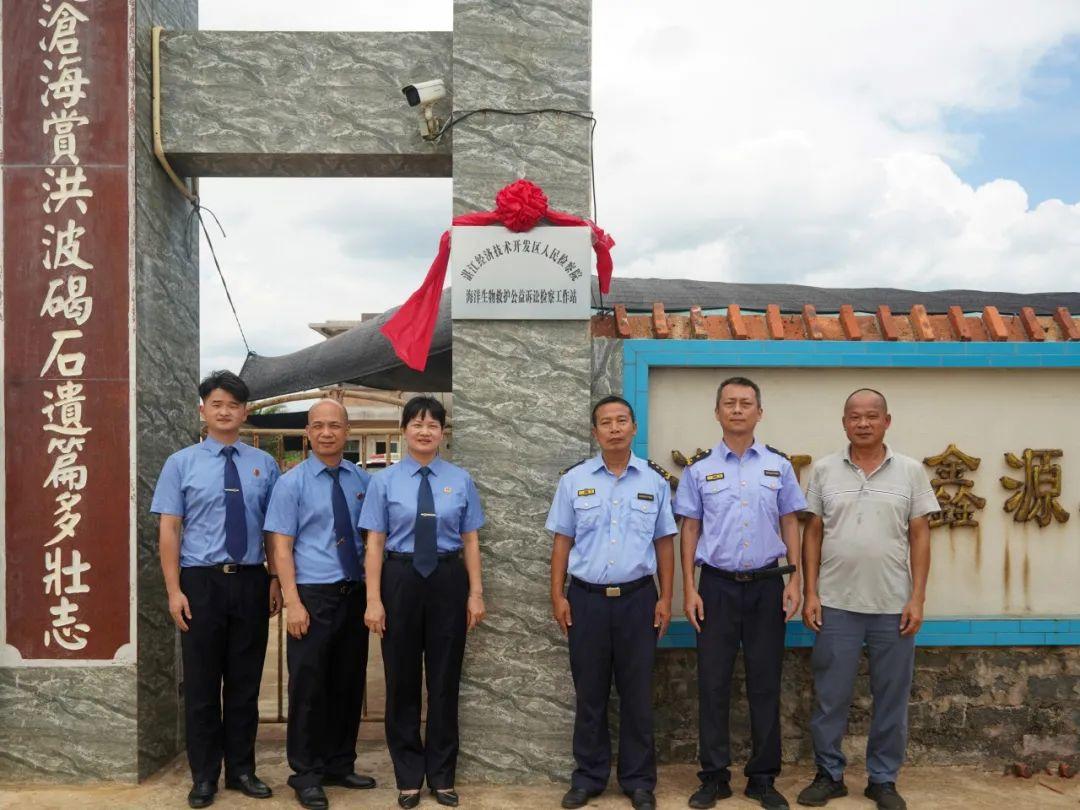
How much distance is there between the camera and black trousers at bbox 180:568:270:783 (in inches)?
137

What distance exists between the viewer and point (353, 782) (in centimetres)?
369

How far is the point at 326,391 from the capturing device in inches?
268

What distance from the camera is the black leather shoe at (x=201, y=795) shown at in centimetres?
349

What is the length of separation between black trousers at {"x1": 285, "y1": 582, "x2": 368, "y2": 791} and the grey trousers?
182 cm

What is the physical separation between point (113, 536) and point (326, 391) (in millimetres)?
3111

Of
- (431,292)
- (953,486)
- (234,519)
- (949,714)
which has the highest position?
(431,292)

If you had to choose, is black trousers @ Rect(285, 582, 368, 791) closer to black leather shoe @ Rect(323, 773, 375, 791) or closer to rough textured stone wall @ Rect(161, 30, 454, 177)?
black leather shoe @ Rect(323, 773, 375, 791)

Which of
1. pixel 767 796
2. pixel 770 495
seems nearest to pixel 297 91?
pixel 770 495

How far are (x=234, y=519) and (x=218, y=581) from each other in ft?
0.79

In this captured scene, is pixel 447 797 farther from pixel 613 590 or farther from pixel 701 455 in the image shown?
pixel 701 455

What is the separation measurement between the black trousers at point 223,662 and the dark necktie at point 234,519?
0.29 feet

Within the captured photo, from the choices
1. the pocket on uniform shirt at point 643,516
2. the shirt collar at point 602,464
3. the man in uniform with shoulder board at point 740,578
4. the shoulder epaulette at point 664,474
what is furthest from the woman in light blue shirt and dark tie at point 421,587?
the man in uniform with shoulder board at point 740,578

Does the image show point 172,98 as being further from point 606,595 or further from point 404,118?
point 606,595

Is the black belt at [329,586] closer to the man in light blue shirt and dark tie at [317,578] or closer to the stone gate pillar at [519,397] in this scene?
the man in light blue shirt and dark tie at [317,578]
